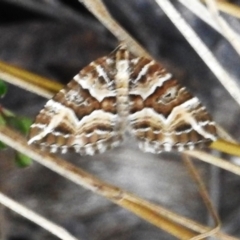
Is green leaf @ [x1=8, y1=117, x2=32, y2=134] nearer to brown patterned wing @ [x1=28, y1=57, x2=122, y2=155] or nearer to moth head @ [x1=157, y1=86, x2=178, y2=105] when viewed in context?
brown patterned wing @ [x1=28, y1=57, x2=122, y2=155]

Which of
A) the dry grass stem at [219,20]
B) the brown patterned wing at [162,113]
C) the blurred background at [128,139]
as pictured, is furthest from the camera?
the blurred background at [128,139]

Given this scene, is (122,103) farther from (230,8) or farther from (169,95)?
(230,8)

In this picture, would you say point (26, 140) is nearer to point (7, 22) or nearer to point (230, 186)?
point (7, 22)

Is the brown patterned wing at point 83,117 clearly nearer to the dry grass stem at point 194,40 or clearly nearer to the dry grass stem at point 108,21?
the dry grass stem at point 108,21

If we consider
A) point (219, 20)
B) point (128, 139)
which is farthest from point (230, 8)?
point (128, 139)

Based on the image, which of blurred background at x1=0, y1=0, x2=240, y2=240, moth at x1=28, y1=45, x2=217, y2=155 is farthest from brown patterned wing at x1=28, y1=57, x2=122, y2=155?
blurred background at x1=0, y1=0, x2=240, y2=240

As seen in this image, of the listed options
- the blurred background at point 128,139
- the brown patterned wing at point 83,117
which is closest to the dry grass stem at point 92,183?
the brown patterned wing at point 83,117

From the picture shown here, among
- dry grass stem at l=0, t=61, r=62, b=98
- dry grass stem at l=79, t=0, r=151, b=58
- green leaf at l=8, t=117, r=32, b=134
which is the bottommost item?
green leaf at l=8, t=117, r=32, b=134
